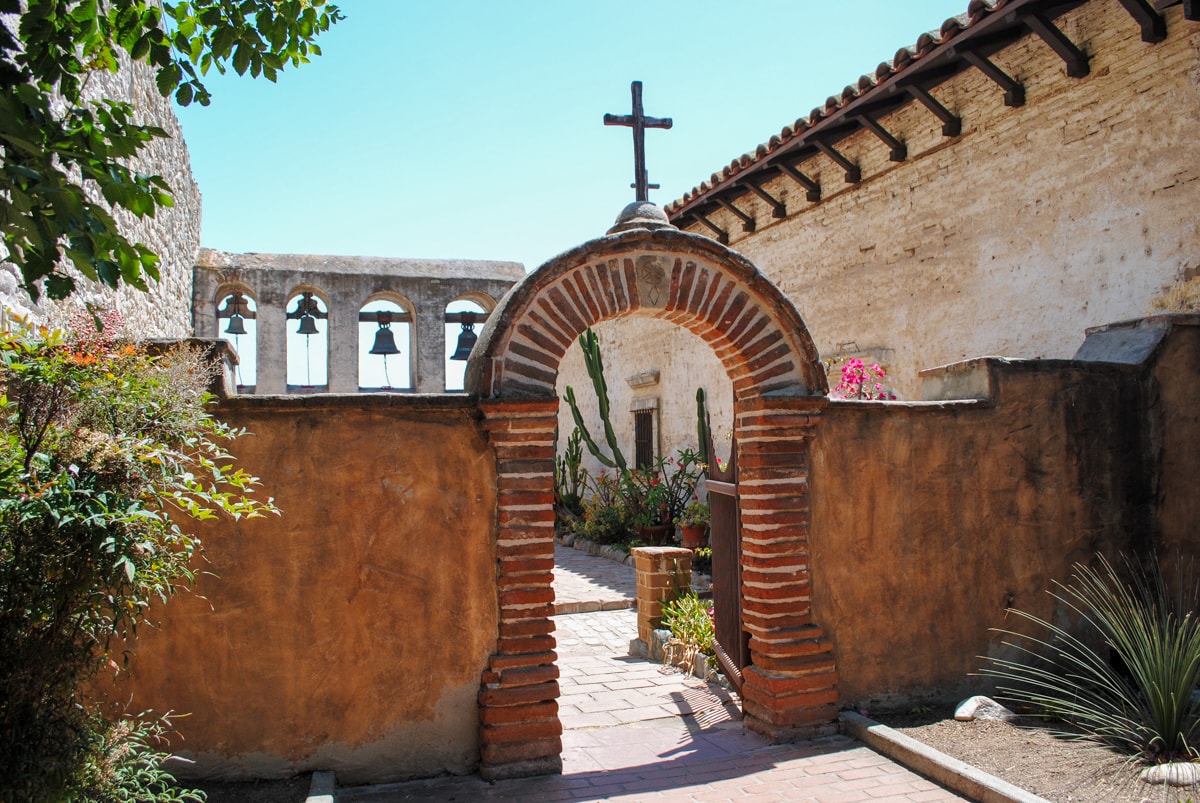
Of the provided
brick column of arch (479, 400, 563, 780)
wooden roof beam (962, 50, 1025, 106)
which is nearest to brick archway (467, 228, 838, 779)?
brick column of arch (479, 400, 563, 780)

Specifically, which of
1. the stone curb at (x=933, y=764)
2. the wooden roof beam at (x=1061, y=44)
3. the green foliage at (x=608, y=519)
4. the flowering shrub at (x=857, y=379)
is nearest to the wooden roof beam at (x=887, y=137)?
the wooden roof beam at (x=1061, y=44)

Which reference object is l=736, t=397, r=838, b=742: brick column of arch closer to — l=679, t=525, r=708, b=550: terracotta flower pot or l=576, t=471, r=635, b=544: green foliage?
l=679, t=525, r=708, b=550: terracotta flower pot

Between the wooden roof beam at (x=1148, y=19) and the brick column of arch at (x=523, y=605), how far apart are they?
17.4ft

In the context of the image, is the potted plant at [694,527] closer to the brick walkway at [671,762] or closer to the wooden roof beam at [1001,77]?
the brick walkway at [671,762]

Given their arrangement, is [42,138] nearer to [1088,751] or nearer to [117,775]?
[117,775]

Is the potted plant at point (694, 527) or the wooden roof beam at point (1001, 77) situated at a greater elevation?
the wooden roof beam at point (1001, 77)

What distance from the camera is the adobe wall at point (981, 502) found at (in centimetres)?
562

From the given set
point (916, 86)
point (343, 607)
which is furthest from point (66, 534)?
point (916, 86)

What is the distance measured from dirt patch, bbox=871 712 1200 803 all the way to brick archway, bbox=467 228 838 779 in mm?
659

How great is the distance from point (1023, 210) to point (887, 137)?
1705 mm

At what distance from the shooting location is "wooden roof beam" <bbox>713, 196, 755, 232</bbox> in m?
11.5

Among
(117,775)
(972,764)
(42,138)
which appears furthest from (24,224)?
(972,764)

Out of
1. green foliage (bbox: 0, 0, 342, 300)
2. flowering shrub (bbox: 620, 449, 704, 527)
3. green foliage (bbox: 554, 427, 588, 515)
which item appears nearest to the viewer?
green foliage (bbox: 0, 0, 342, 300)

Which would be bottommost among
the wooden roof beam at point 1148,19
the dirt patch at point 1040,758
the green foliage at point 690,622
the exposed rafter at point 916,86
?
the dirt patch at point 1040,758
